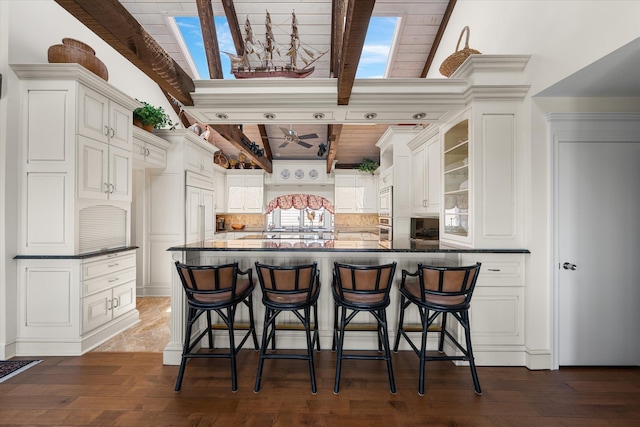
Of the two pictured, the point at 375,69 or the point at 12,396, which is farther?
the point at 375,69

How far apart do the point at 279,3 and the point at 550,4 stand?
9.82 feet

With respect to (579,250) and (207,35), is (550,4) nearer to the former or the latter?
(579,250)

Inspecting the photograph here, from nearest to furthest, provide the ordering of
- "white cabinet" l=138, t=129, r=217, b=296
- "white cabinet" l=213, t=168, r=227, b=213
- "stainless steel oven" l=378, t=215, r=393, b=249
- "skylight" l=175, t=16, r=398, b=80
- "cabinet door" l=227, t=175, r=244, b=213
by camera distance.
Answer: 1. "skylight" l=175, t=16, r=398, b=80
2. "white cabinet" l=138, t=129, r=217, b=296
3. "stainless steel oven" l=378, t=215, r=393, b=249
4. "white cabinet" l=213, t=168, r=227, b=213
5. "cabinet door" l=227, t=175, r=244, b=213

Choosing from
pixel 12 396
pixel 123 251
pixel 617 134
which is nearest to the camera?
pixel 12 396

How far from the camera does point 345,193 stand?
6.88 metres

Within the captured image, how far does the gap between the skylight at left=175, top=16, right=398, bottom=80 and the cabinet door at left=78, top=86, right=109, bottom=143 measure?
1837 millimetres

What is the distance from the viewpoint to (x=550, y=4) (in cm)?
219

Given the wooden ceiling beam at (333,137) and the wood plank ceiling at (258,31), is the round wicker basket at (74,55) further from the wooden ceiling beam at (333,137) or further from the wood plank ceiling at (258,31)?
the wooden ceiling beam at (333,137)

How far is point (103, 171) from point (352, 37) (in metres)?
2.77

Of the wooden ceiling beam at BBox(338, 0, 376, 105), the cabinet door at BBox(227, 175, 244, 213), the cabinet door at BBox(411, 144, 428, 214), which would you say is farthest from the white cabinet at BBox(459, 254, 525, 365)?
the cabinet door at BBox(227, 175, 244, 213)

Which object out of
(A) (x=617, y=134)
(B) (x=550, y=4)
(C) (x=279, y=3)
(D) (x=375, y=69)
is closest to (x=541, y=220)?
(A) (x=617, y=134)

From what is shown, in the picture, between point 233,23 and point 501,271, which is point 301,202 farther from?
point 501,271

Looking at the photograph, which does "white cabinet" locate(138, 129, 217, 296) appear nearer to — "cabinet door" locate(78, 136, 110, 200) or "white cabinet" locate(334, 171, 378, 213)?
"cabinet door" locate(78, 136, 110, 200)

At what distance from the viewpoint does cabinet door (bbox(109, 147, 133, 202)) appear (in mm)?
3041
